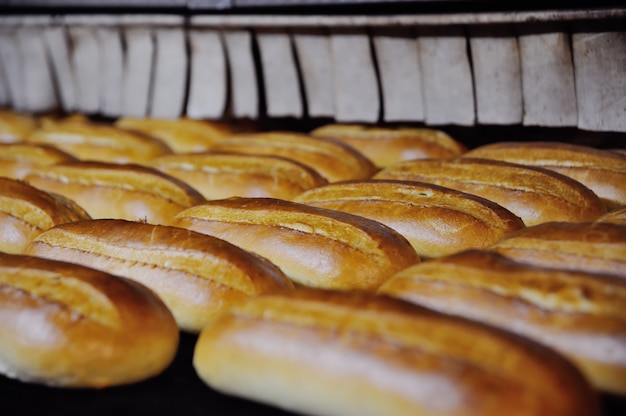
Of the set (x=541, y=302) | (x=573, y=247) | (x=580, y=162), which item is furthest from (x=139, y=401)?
(x=580, y=162)

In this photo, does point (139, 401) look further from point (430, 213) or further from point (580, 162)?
point (580, 162)

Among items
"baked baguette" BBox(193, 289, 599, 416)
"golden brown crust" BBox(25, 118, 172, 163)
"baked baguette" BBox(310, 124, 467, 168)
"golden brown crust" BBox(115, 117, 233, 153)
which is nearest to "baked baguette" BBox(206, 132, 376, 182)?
"baked baguette" BBox(310, 124, 467, 168)

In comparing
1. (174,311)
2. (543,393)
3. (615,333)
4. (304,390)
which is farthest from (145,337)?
(615,333)

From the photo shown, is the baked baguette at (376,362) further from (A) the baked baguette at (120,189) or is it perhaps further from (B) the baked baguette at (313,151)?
(B) the baked baguette at (313,151)

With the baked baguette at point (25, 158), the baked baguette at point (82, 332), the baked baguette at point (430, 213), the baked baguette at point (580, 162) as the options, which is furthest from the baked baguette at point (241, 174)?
the baked baguette at point (82, 332)

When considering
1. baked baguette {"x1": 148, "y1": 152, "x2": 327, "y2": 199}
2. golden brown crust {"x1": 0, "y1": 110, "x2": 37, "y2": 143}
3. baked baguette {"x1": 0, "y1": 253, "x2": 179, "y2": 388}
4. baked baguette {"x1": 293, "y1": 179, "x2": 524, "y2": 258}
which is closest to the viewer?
baked baguette {"x1": 0, "y1": 253, "x2": 179, "y2": 388}

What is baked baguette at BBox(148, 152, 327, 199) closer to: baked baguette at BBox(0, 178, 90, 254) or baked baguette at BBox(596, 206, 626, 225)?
baked baguette at BBox(0, 178, 90, 254)

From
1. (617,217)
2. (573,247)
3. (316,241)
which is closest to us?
(573,247)
